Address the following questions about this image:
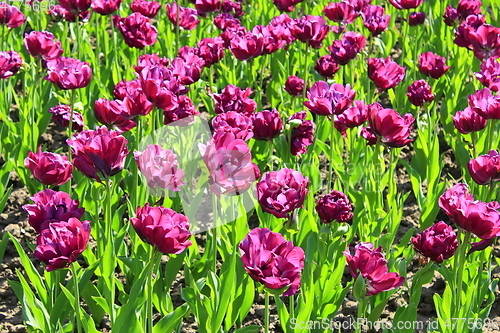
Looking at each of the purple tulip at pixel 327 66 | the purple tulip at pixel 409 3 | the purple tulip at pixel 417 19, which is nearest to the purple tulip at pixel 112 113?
the purple tulip at pixel 327 66

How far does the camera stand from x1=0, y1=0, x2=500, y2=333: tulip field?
6.59ft

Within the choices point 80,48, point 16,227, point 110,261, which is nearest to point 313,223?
point 110,261

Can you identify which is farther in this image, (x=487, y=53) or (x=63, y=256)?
(x=487, y=53)

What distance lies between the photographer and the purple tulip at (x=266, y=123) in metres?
2.64

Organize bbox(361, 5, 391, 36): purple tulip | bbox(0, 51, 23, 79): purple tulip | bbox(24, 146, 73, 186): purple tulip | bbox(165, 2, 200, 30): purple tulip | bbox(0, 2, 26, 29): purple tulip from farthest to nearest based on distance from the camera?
bbox(165, 2, 200, 30): purple tulip, bbox(361, 5, 391, 36): purple tulip, bbox(0, 2, 26, 29): purple tulip, bbox(0, 51, 23, 79): purple tulip, bbox(24, 146, 73, 186): purple tulip

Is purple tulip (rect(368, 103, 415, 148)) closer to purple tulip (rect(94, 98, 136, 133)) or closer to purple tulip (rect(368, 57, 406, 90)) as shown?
purple tulip (rect(368, 57, 406, 90))

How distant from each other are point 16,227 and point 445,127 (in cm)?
219

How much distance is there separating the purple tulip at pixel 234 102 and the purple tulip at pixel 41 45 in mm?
962

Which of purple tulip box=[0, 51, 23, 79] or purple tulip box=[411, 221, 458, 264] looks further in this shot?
purple tulip box=[0, 51, 23, 79]

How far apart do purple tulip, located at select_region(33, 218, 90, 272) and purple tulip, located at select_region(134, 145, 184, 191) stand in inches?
11.9

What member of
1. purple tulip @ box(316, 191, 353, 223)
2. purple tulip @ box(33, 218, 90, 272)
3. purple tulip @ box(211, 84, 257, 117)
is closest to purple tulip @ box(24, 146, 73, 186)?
purple tulip @ box(33, 218, 90, 272)

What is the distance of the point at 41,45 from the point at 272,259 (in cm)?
195

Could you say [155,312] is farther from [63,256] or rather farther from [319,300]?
[63,256]

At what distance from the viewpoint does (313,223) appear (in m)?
2.61
